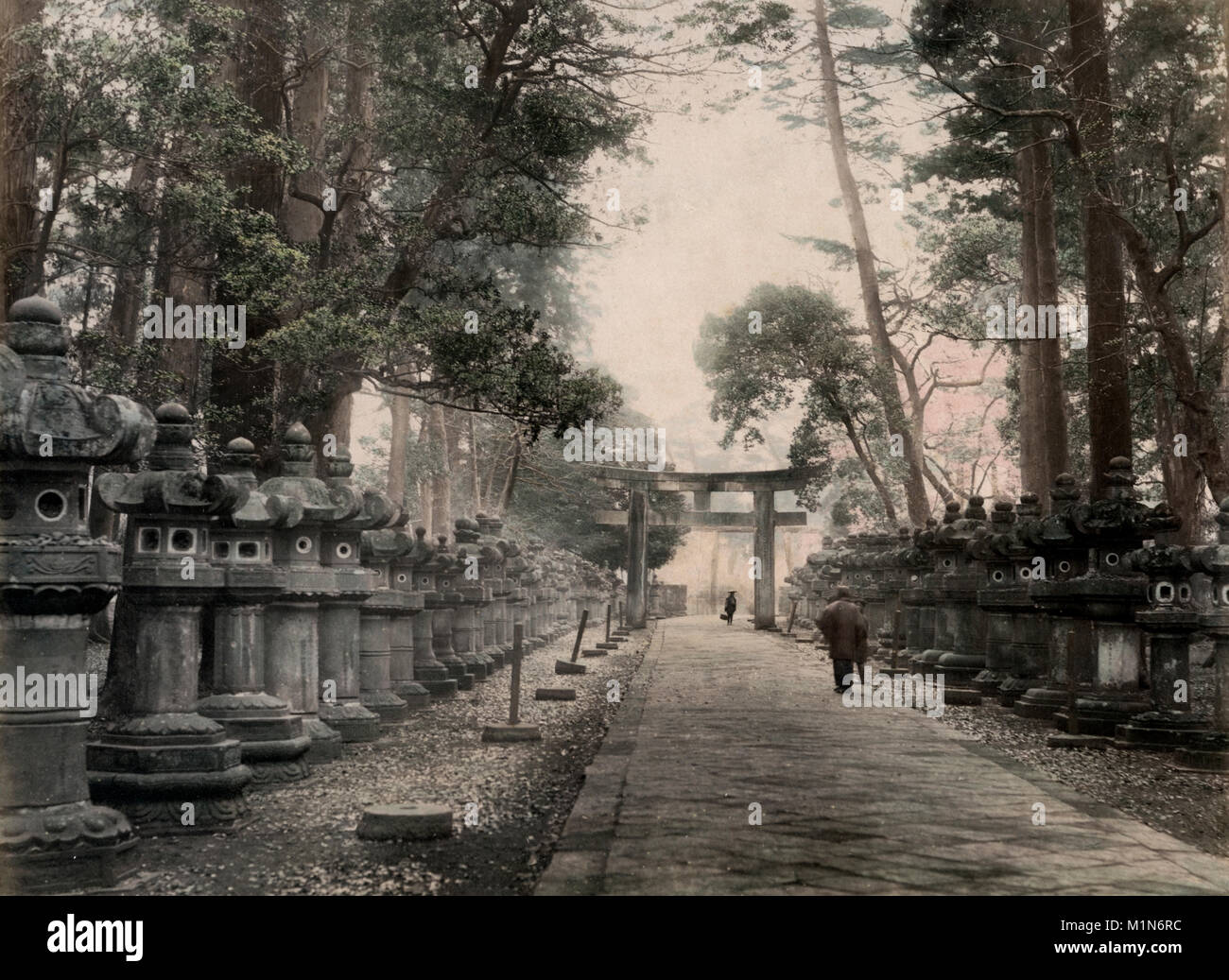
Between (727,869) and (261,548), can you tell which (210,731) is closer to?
(261,548)

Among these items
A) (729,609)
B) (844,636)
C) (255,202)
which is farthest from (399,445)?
(729,609)

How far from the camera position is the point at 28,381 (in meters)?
5.30

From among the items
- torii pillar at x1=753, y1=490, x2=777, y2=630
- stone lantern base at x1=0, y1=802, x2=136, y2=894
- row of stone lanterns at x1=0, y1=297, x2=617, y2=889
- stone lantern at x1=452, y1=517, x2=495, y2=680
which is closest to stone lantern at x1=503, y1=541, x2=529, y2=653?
stone lantern at x1=452, y1=517, x2=495, y2=680

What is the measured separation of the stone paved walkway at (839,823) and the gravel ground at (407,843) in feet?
1.00

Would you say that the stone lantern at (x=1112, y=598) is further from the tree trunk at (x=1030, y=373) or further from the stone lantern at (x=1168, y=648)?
the tree trunk at (x=1030, y=373)

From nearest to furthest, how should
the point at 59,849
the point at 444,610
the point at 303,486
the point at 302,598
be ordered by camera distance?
the point at 59,849 < the point at 302,598 < the point at 303,486 < the point at 444,610

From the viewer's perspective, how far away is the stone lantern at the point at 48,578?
5.26m

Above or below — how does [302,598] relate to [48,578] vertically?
below

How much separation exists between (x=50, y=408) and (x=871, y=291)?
2043 cm

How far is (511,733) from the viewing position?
33.9 ft

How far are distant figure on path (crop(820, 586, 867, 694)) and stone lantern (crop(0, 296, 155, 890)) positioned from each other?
1016cm

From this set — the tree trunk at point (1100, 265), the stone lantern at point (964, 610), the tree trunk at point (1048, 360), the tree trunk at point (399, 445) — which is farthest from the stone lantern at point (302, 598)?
the tree trunk at point (399, 445)

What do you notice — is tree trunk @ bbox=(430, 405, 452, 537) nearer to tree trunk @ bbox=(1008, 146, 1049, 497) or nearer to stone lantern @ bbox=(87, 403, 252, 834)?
tree trunk @ bbox=(1008, 146, 1049, 497)

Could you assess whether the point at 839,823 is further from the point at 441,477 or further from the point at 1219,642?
the point at 441,477
